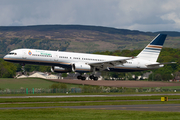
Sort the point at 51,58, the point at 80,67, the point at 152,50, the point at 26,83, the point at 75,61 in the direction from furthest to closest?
the point at 26,83 < the point at 152,50 < the point at 75,61 < the point at 80,67 < the point at 51,58

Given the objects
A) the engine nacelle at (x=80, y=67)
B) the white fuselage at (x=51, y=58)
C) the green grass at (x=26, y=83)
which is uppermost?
the white fuselage at (x=51, y=58)

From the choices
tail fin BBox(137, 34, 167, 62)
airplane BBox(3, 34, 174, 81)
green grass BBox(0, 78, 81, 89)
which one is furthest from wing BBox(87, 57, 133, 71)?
green grass BBox(0, 78, 81, 89)

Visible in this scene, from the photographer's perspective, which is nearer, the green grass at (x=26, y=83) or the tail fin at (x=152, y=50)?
the tail fin at (x=152, y=50)

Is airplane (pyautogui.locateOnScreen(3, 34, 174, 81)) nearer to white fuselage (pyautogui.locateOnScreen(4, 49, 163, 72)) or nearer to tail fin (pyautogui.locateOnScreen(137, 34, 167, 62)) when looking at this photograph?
white fuselage (pyautogui.locateOnScreen(4, 49, 163, 72))

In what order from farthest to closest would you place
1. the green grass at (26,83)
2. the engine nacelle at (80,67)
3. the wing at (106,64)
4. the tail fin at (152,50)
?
the green grass at (26,83) < the tail fin at (152,50) < the wing at (106,64) < the engine nacelle at (80,67)

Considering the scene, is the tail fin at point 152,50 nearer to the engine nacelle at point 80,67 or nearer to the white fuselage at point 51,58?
the white fuselage at point 51,58

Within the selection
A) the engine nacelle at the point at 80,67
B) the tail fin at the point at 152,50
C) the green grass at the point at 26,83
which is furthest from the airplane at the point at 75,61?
the green grass at the point at 26,83

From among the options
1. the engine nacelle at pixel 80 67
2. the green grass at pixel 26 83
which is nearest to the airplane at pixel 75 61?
the engine nacelle at pixel 80 67

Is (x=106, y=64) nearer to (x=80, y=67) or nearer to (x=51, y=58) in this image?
(x=80, y=67)

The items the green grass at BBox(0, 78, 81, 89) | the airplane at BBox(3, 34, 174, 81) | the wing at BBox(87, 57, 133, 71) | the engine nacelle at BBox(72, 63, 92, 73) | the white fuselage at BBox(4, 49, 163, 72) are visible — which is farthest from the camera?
the green grass at BBox(0, 78, 81, 89)

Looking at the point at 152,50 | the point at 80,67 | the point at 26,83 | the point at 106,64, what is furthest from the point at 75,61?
the point at 26,83

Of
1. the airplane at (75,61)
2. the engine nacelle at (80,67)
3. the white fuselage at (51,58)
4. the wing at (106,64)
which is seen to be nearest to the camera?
the white fuselage at (51,58)

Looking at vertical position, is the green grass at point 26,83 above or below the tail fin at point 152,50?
below

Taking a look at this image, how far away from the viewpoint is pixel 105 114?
29.7 metres
